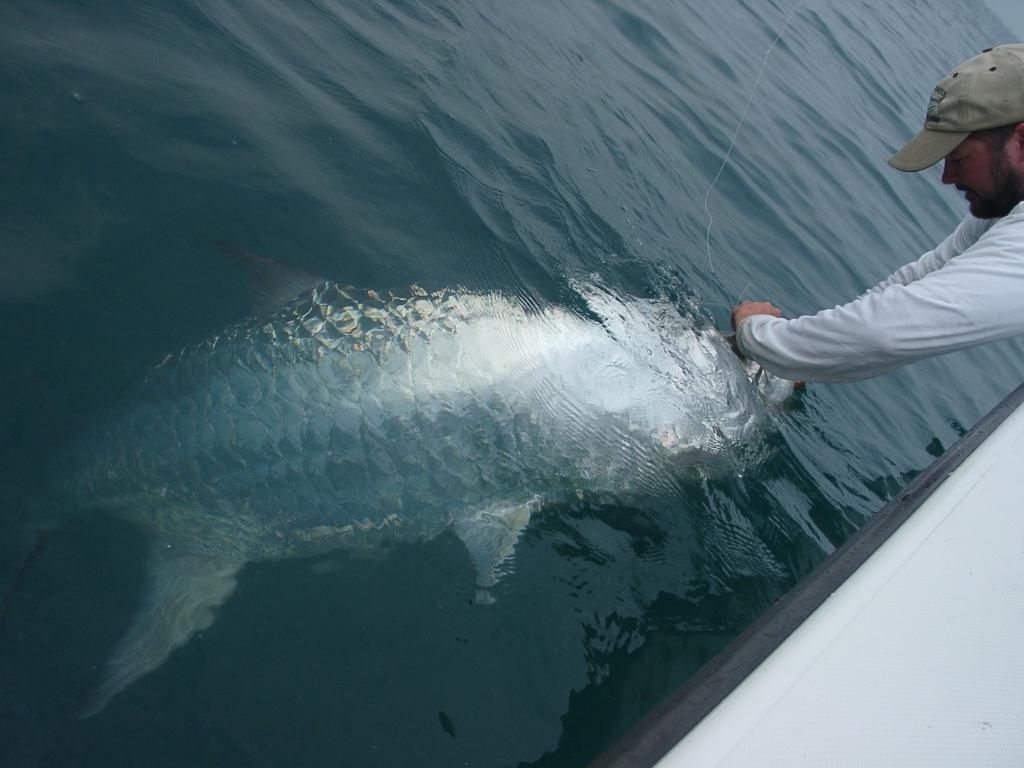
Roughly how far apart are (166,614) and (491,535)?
1235 mm

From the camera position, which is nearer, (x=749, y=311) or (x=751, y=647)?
(x=751, y=647)

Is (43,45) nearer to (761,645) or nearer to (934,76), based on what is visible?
(761,645)

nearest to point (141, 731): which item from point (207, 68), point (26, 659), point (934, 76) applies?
point (26, 659)

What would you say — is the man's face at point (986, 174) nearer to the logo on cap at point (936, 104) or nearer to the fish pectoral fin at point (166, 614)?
the logo on cap at point (936, 104)

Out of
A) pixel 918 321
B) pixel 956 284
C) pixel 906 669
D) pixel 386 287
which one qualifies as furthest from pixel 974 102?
pixel 386 287

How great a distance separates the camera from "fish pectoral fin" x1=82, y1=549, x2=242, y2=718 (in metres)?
2.38

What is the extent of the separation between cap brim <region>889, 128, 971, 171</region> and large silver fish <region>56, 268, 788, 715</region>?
116 cm

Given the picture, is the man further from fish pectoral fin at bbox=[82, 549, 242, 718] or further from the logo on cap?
fish pectoral fin at bbox=[82, 549, 242, 718]

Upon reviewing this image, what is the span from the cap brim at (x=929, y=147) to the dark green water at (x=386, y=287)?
1368 millimetres

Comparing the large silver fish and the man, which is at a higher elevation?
the man

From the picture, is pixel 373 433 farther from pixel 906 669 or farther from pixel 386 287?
pixel 906 669

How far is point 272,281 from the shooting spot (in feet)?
10.1

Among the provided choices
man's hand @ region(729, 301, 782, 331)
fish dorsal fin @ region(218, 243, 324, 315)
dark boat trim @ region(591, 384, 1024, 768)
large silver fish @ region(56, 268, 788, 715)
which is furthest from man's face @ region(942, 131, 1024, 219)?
fish dorsal fin @ region(218, 243, 324, 315)

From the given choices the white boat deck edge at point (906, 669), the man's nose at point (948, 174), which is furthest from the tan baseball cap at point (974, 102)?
the white boat deck edge at point (906, 669)
